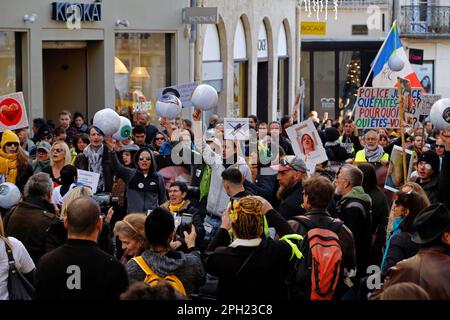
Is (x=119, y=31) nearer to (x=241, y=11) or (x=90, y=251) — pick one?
(x=241, y=11)

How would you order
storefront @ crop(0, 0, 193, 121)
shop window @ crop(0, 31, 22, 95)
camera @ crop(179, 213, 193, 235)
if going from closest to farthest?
camera @ crop(179, 213, 193, 235) < shop window @ crop(0, 31, 22, 95) < storefront @ crop(0, 0, 193, 121)

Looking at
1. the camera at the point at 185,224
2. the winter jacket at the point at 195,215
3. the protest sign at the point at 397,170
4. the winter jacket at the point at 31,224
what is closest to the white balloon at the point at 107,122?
the winter jacket at the point at 195,215

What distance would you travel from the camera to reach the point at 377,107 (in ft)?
51.2

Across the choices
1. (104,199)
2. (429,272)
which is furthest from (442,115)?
(429,272)

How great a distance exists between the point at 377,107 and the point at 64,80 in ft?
27.7

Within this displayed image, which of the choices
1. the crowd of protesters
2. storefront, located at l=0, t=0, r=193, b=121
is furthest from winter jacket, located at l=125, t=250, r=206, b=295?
storefront, located at l=0, t=0, r=193, b=121

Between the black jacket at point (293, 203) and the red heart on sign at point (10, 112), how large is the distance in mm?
5158

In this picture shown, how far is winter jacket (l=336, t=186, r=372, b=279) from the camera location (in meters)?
9.11

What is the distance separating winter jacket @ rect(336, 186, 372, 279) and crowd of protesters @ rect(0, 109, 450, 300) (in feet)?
0.04

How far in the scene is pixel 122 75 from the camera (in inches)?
878

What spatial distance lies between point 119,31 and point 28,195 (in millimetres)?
13078

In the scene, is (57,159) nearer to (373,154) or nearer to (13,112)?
(13,112)

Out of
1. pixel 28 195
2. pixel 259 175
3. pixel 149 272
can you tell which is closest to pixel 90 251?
pixel 149 272

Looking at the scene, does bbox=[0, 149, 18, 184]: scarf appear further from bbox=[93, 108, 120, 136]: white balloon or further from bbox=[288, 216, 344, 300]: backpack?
bbox=[288, 216, 344, 300]: backpack
